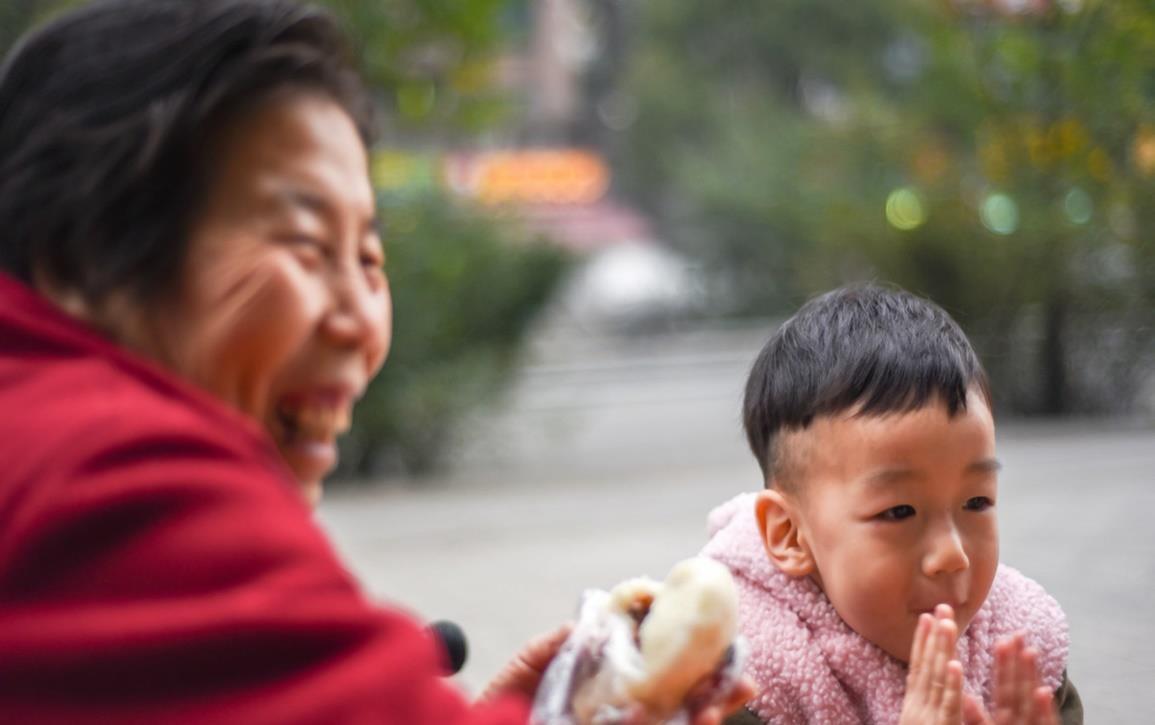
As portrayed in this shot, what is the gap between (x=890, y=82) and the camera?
26.6 m

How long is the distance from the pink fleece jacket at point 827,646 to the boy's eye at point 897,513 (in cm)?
16

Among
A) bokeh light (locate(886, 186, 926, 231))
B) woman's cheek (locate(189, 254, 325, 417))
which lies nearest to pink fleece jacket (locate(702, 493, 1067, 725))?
woman's cheek (locate(189, 254, 325, 417))

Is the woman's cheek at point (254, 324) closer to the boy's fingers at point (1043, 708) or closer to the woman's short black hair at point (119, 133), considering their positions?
the woman's short black hair at point (119, 133)

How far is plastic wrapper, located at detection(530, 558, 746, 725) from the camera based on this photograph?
1.09 meters

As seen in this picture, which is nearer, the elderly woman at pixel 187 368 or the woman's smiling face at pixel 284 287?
the elderly woman at pixel 187 368

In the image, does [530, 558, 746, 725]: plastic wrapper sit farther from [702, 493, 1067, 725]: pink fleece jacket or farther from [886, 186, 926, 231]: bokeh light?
[886, 186, 926, 231]: bokeh light

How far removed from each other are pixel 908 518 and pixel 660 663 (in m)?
0.69

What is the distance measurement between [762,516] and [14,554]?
3.79ft

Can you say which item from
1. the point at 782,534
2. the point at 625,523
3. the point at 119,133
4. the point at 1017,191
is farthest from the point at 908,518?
the point at 1017,191

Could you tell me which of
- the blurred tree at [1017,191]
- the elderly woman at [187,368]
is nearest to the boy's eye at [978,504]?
the elderly woman at [187,368]

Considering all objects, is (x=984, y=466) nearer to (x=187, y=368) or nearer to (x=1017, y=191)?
(x=187, y=368)

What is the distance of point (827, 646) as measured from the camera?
1758 mm

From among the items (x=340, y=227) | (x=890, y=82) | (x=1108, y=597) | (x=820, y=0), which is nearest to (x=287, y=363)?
(x=340, y=227)

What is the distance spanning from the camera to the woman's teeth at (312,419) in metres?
1.06
